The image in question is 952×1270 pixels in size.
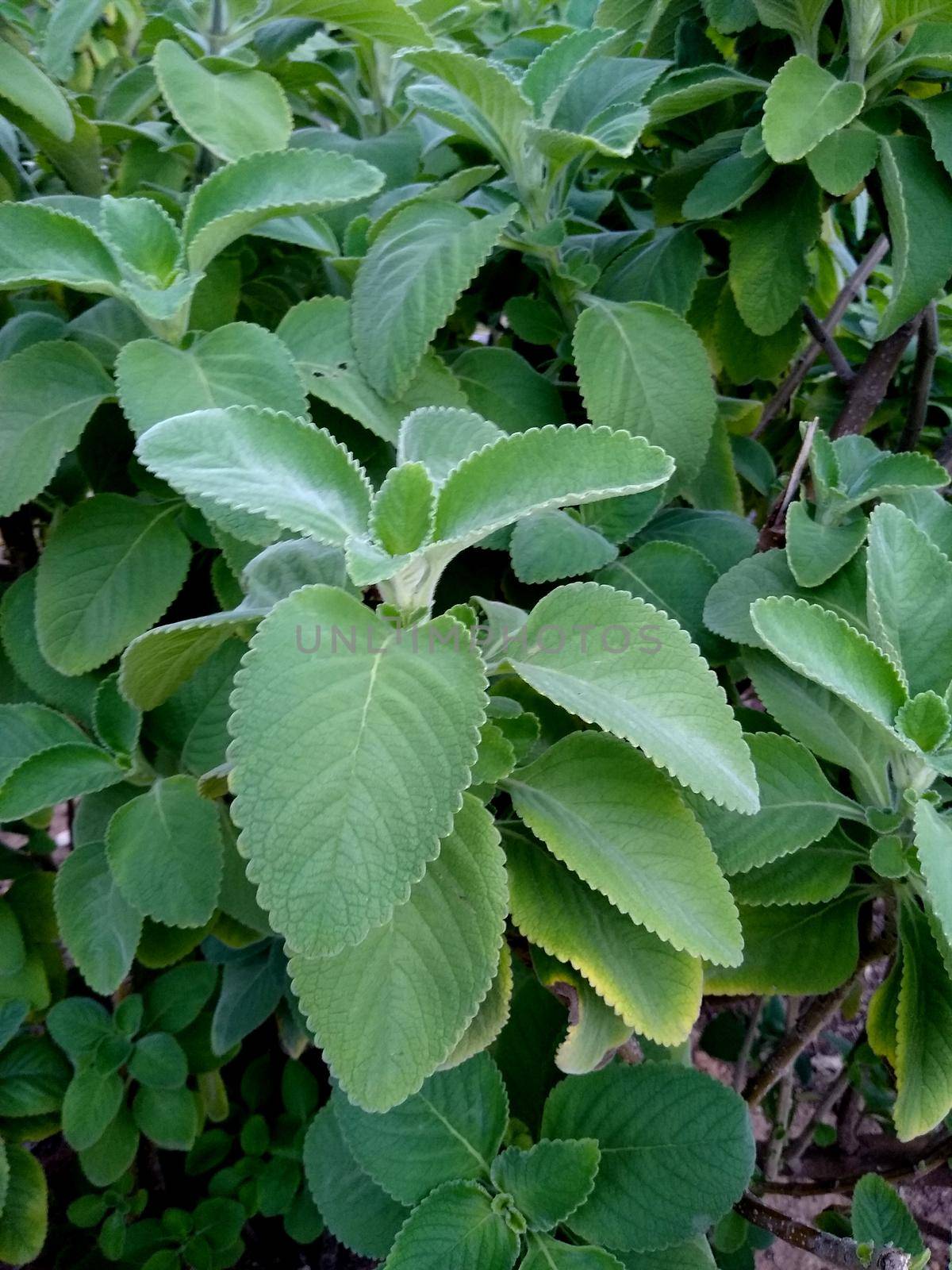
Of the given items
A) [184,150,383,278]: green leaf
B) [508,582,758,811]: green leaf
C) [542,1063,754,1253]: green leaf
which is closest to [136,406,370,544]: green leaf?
[508,582,758,811]: green leaf

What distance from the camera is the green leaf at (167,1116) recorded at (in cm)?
88

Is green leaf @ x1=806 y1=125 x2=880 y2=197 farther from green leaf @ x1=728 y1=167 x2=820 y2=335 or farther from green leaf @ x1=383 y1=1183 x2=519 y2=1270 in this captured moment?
green leaf @ x1=383 y1=1183 x2=519 y2=1270

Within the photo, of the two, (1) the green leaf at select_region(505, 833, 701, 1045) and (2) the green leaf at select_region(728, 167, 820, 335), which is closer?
(1) the green leaf at select_region(505, 833, 701, 1045)

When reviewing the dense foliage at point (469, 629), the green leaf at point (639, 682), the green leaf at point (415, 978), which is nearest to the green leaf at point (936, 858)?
the dense foliage at point (469, 629)

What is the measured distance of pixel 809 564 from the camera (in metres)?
0.65

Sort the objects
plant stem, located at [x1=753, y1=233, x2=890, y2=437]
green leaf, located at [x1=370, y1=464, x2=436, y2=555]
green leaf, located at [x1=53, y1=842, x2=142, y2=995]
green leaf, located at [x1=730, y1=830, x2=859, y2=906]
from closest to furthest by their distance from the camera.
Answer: green leaf, located at [x1=370, y1=464, x2=436, y2=555] < green leaf, located at [x1=730, y1=830, x2=859, y2=906] < green leaf, located at [x1=53, y1=842, x2=142, y2=995] < plant stem, located at [x1=753, y1=233, x2=890, y2=437]

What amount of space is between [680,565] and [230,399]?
1.13 ft

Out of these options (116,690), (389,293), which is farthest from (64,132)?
(116,690)

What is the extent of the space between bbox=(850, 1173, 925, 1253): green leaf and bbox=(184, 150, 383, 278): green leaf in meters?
0.77

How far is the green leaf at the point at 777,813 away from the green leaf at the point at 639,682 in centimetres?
12

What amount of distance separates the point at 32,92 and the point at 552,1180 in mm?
849

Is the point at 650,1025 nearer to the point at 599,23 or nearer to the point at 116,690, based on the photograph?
the point at 116,690

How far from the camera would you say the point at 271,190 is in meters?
0.65

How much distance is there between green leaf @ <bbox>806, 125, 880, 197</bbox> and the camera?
2.35 feet
